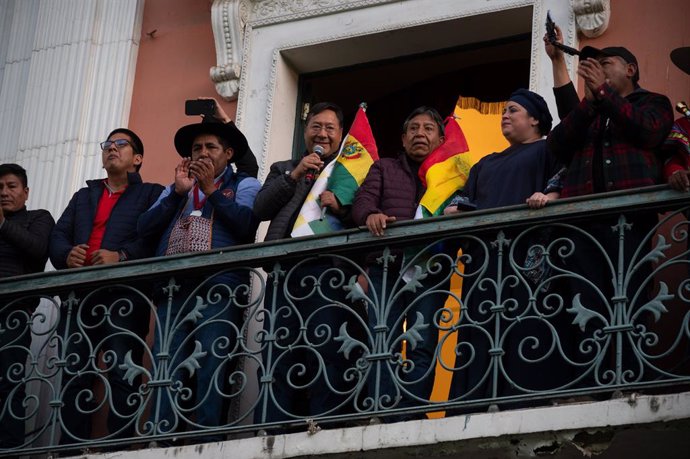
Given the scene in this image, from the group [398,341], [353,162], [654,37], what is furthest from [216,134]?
[654,37]

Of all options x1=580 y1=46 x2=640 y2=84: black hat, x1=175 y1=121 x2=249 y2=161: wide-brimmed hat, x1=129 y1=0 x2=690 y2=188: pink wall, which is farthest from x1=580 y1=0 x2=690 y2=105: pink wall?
x1=129 y1=0 x2=690 y2=188: pink wall

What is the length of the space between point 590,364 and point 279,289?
1.92m

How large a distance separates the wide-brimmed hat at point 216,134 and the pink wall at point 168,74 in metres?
1.08

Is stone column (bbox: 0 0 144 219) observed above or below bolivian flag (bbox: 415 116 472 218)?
above

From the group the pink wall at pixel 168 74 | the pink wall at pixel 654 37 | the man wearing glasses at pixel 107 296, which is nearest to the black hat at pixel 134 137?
the man wearing glasses at pixel 107 296

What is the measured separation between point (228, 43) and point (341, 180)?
2.14 meters

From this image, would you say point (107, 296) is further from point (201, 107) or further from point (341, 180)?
point (341, 180)

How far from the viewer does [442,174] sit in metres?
9.59

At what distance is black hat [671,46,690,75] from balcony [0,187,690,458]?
0.85 meters

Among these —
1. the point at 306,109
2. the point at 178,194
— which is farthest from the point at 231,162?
the point at 306,109

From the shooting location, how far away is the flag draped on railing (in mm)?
9656

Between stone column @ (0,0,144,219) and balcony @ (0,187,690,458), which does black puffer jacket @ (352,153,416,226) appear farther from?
stone column @ (0,0,144,219)

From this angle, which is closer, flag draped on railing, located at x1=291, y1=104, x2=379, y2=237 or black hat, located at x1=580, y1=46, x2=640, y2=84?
black hat, located at x1=580, y1=46, x2=640, y2=84

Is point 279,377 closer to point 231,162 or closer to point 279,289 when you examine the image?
point 279,289
